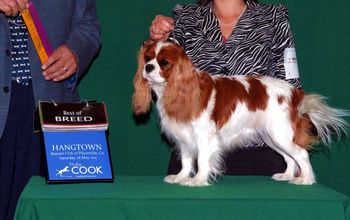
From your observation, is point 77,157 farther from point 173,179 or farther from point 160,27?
point 160,27

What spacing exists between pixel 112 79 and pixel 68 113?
1209 millimetres

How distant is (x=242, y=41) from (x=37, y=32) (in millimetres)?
892

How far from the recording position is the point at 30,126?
2494 mm

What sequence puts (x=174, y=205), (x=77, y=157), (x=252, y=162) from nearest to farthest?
1. (x=174, y=205)
2. (x=77, y=157)
3. (x=252, y=162)

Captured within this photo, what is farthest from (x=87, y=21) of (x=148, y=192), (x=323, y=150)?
(x=323, y=150)

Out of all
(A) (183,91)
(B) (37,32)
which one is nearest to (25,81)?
(B) (37,32)

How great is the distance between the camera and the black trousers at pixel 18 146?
8.09ft

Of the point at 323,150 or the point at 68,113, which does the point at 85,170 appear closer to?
the point at 68,113

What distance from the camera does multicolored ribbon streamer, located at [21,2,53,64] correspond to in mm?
2348

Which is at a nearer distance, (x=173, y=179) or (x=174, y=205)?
(x=174, y=205)

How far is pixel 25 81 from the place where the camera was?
8.14ft

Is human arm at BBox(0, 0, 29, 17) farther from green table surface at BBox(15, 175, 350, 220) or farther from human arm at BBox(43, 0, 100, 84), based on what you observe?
green table surface at BBox(15, 175, 350, 220)

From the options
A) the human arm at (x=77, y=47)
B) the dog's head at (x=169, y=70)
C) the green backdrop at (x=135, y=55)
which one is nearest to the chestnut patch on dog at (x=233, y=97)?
the dog's head at (x=169, y=70)

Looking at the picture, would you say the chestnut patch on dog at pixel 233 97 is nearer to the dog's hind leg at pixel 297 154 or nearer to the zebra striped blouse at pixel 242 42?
the dog's hind leg at pixel 297 154
